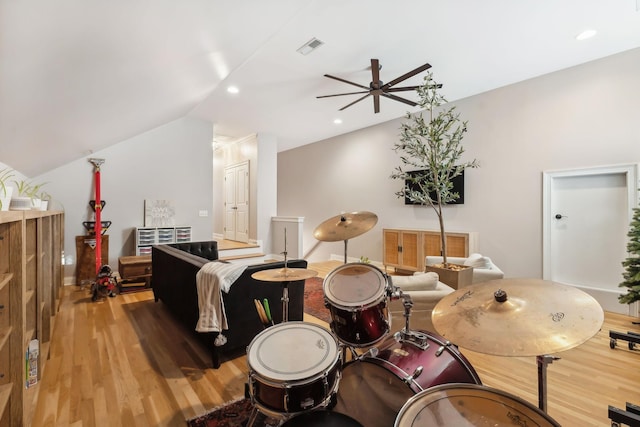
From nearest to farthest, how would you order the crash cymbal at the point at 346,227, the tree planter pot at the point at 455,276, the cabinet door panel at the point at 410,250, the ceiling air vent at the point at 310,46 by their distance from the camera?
the crash cymbal at the point at 346,227 → the tree planter pot at the point at 455,276 → the ceiling air vent at the point at 310,46 → the cabinet door panel at the point at 410,250

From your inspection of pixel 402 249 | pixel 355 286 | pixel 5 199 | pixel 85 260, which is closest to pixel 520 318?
pixel 355 286

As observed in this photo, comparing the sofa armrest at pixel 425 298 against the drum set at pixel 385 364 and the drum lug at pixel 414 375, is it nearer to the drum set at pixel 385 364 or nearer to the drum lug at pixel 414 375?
the drum set at pixel 385 364

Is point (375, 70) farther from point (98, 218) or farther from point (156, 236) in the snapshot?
point (98, 218)

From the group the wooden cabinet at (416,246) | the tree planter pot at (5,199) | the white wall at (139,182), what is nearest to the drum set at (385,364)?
the tree planter pot at (5,199)

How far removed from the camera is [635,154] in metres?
3.44

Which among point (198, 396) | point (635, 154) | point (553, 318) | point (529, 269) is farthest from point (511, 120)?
point (198, 396)

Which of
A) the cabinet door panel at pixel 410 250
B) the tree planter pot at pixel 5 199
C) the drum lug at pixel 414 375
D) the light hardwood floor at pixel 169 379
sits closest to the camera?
the drum lug at pixel 414 375

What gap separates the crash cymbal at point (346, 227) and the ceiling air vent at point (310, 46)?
2150 millimetres

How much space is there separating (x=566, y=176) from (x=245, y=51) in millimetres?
4447

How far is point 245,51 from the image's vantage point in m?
2.62

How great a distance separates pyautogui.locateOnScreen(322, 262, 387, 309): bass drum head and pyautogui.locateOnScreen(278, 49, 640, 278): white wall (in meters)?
3.83

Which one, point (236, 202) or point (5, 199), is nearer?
point (5, 199)

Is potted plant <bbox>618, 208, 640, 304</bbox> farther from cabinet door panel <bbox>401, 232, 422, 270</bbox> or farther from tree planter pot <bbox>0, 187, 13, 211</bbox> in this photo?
tree planter pot <bbox>0, 187, 13, 211</bbox>

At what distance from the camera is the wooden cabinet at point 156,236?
488 cm
